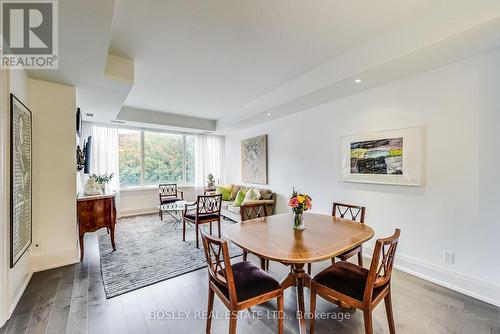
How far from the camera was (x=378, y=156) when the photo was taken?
2.92m

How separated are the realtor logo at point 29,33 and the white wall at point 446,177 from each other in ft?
11.7

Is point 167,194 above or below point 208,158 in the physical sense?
below

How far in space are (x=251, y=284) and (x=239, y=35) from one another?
7.68 feet

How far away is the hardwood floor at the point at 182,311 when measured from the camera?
1.74m

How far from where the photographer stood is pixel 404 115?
2703 millimetres

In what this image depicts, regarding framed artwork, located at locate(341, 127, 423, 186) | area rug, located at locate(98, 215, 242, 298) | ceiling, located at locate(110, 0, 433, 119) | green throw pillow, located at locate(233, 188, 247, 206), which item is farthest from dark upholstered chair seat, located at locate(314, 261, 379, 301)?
green throw pillow, located at locate(233, 188, 247, 206)

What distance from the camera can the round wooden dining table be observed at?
58.9 inches

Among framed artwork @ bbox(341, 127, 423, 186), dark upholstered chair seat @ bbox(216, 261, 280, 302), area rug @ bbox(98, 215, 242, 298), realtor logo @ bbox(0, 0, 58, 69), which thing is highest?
realtor logo @ bbox(0, 0, 58, 69)

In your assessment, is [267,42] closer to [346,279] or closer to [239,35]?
[239,35]

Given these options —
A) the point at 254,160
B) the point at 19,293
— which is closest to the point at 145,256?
the point at 19,293

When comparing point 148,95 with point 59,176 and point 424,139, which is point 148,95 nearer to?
Result: point 59,176

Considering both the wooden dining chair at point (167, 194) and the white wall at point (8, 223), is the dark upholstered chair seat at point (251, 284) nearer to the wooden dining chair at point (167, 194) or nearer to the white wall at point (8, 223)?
the white wall at point (8, 223)

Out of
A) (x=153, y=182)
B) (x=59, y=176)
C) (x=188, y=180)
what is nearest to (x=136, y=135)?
(x=153, y=182)

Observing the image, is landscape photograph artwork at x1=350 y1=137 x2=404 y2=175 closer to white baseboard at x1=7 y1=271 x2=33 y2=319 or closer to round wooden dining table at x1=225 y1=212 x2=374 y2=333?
round wooden dining table at x1=225 y1=212 x2=374 y2=333
